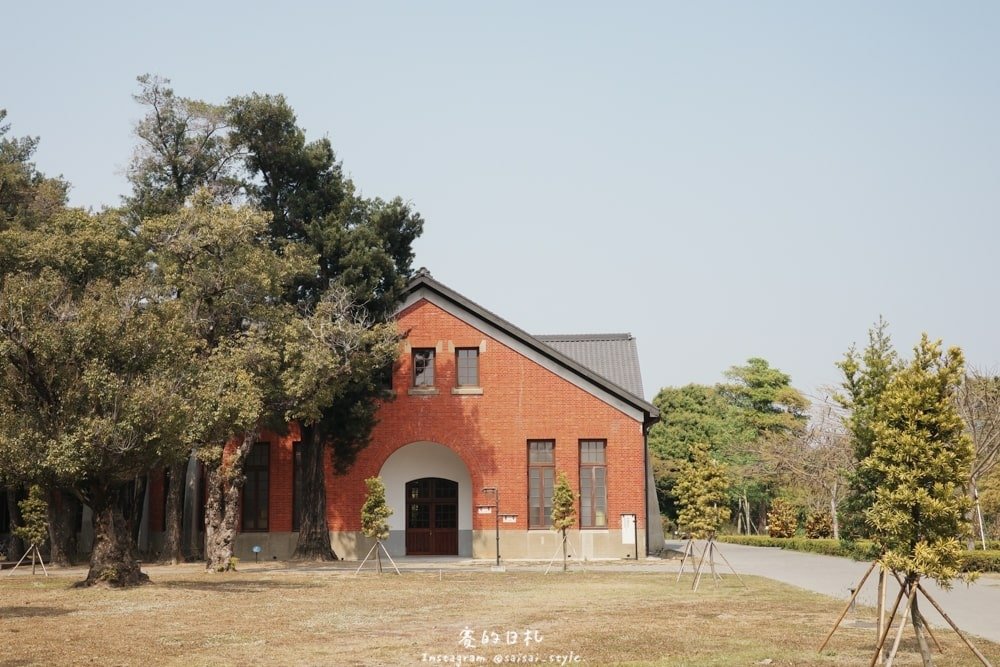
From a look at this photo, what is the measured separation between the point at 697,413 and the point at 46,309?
1896 inches

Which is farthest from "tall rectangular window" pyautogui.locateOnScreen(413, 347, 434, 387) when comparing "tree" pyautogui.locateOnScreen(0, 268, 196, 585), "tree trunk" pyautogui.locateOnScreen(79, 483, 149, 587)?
"tree trunk" pyautogui.locateOnScreen(79, 483, 149, 587)

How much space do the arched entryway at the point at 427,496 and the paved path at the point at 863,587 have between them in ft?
30.9

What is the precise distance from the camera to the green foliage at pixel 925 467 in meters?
11.4

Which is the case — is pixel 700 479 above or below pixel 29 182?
below

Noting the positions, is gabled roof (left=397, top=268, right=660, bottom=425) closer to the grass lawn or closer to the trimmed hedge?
the trimmed hedge

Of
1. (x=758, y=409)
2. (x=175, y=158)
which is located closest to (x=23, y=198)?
(x=175, y=158)

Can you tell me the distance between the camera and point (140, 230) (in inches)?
1093

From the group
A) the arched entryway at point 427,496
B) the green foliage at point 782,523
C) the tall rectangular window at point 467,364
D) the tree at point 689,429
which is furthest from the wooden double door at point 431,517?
the tree at point 689,429

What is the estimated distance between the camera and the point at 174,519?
3356cm

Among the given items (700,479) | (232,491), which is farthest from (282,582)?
(700,479)

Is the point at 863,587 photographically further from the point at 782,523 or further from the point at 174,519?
the point at 782,523

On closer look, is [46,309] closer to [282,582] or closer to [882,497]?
[282,582]

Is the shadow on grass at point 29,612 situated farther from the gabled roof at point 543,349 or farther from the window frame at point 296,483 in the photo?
the gabled roof at point 543,349

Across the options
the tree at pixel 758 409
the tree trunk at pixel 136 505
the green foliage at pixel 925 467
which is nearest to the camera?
the green foliage at pixel 925 467
